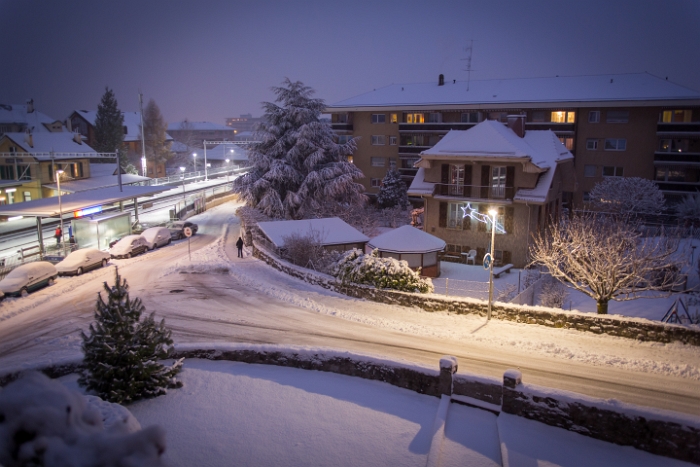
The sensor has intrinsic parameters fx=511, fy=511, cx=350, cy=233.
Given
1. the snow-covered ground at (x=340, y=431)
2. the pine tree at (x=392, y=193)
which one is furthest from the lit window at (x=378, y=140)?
the snow-covered ground at (x=340, y=431)

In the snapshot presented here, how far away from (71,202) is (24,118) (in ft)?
143

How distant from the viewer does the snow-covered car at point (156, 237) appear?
117 feet

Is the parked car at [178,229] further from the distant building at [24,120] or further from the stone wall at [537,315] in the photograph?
the distant building at [24,120]

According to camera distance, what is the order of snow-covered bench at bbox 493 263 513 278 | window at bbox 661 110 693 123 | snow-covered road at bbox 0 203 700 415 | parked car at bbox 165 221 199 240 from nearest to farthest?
snow-covered road at bbox 0 203 700 415
snow-covered bench at bbox 493 263 513 278
parked car at bbox 165 221 199 240
window at bbox 661 110 693 123

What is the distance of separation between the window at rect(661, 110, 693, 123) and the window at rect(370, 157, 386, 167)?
24256 mm

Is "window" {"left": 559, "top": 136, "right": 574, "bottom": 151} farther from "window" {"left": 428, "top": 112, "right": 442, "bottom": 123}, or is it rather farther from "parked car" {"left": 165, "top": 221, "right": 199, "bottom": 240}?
"parked car" {"left": 165, "top": 221, "right": 199, "bottom": 240}

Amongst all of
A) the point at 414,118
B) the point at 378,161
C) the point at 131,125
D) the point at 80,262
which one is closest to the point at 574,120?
the point at 414,118

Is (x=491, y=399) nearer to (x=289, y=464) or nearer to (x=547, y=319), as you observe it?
(x=289, y=464)

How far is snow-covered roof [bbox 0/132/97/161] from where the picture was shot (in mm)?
51312

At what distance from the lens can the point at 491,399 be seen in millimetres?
11969

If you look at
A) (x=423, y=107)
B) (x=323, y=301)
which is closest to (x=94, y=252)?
(x=323, y=301)

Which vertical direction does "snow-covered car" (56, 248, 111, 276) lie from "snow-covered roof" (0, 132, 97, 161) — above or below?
below

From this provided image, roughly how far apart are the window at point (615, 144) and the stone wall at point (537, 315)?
2950 centimetres

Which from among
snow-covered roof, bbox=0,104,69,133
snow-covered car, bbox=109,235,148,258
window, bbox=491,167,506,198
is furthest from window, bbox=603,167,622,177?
snow-covered roof, bbox=0,104,69,133
